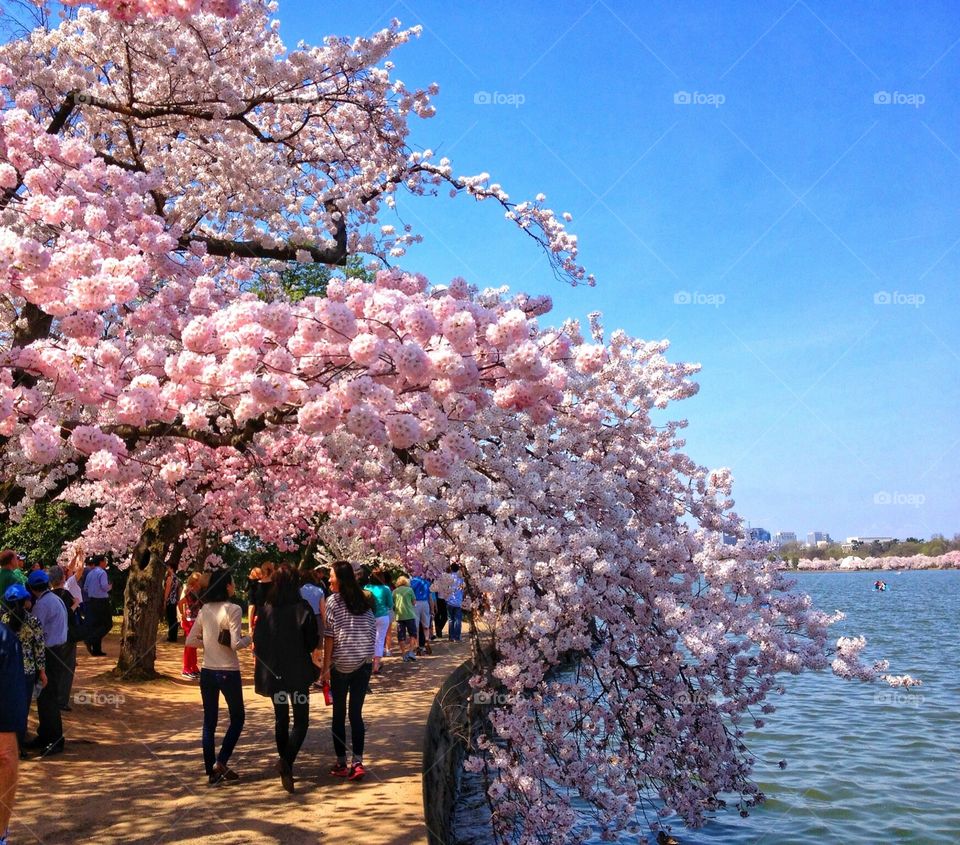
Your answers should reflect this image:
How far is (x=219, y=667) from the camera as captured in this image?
22.6ft

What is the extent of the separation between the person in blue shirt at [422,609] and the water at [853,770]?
18.1 feet

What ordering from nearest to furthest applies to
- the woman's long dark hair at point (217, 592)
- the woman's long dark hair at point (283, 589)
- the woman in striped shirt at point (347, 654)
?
the woman's long dark hair at point (283, 589) < the woman's long dark hair at point (217, 592) < the woman in striped shirt at point (347, 654)

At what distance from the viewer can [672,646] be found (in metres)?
7.29

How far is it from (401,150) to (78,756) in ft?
24.8

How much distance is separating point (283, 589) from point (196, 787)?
6.08 ft

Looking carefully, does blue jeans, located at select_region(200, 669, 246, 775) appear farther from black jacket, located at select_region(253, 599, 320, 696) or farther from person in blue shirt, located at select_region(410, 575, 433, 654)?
person in blue shirt, located at select_region(410, 575, 433, 654)

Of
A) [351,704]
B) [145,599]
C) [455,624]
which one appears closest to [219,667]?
[351,704]

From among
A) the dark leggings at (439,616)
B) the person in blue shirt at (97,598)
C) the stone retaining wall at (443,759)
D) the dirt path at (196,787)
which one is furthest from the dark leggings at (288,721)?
the dark leggings at (439,616)

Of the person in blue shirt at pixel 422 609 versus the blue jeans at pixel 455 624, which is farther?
the blue jeans at pixel 455 624

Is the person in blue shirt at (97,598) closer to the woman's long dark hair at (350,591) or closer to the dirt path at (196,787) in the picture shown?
the dirt path at (196,787)

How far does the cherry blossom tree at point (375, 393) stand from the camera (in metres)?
4.28

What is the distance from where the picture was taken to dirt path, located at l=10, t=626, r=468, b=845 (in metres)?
→ 5.85

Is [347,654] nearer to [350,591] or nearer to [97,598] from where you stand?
[350,591]

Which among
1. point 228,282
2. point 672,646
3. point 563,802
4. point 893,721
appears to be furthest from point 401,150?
point 893,721
